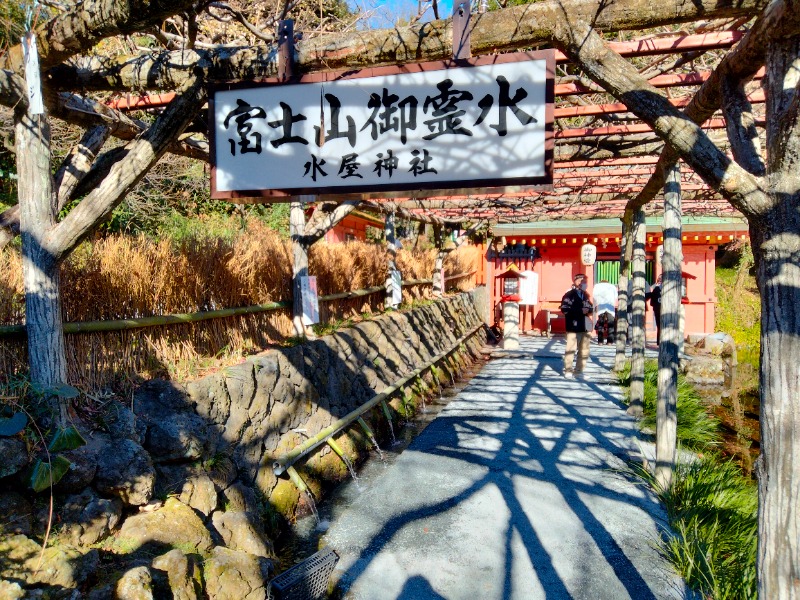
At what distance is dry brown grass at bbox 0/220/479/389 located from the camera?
13.4ft

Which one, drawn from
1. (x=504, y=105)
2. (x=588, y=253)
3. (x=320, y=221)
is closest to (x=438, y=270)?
(x=588, y=253)

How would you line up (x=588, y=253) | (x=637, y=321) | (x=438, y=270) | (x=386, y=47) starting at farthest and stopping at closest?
(x=588, y=253) < (x=438, y=270) < (x=637, y=321) < (x=386, y=47)

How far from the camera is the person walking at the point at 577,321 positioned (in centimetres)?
1073

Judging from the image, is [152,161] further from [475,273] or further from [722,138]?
[475,273]

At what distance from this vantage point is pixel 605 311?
15.6 m

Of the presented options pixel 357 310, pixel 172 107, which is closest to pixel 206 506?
pixel 172 107

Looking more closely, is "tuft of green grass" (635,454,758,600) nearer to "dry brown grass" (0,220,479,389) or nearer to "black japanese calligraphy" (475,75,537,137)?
"black japanese calligraphy" (475,75,537,137)

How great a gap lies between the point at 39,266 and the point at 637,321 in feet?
23.8

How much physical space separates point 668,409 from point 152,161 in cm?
472

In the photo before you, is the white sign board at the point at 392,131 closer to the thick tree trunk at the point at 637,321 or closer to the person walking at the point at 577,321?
the thick tree trunk at the point at 637,321

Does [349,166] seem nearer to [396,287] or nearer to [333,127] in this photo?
[333,127]

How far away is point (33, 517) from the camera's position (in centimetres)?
311

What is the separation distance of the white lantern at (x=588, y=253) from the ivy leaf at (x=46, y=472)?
14953 mm

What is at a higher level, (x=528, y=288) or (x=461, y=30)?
(x=461, y=30)
